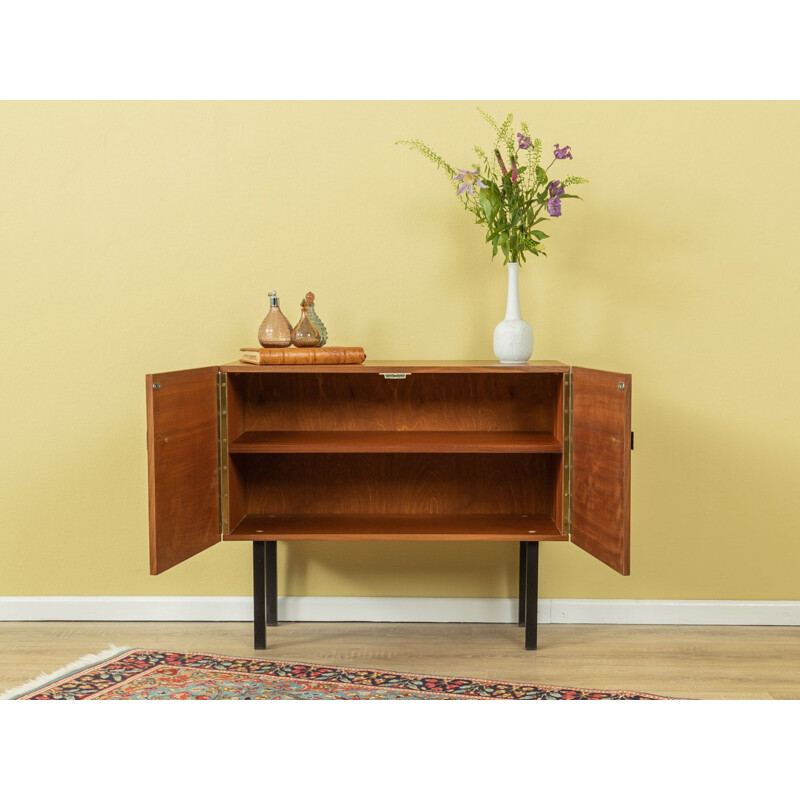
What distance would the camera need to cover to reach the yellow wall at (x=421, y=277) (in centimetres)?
307

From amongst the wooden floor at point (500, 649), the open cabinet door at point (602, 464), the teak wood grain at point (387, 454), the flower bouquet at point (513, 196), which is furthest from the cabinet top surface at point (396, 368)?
the wooden floor at point (500, 649)

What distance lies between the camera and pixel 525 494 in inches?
122

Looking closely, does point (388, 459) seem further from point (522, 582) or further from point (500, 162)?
point (500, 162)

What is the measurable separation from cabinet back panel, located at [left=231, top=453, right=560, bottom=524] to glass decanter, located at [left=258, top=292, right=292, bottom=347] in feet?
1.50

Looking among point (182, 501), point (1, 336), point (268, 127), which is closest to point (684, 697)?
point (182, 501)

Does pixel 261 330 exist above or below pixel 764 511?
above

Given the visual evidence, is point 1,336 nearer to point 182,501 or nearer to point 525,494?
point 182,501

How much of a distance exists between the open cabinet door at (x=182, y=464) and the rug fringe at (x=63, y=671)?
20.3 inches

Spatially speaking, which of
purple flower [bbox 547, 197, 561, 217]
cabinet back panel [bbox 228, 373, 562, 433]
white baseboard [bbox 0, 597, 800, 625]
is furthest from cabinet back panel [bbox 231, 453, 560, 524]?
purple flower [bbox 547, 197, 561, 217]

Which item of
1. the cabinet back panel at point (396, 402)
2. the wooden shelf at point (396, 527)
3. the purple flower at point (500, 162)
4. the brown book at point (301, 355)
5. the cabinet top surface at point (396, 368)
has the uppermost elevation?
the purple flower at point (500, 162)

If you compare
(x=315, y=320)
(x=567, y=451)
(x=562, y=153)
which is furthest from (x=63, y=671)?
(x=562, y=153)

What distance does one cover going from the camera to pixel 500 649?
2902 mm

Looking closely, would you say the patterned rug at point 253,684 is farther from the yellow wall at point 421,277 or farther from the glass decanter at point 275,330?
the glass decanter at point 275,330

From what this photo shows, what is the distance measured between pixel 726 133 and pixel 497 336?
3.66 feet
